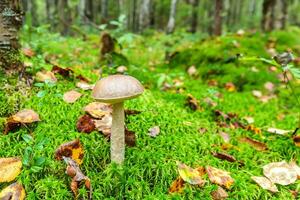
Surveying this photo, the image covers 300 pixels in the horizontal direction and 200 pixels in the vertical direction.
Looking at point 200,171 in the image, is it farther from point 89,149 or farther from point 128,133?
point 89,149

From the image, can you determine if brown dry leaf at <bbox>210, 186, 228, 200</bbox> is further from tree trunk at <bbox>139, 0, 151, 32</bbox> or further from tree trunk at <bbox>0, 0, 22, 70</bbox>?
tree trunk at <bbox>139, 0, 151, 32</bbox>

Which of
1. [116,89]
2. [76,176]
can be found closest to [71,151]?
[76,176]

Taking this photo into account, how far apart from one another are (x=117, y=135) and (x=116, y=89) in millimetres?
479

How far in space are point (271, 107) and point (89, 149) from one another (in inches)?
113

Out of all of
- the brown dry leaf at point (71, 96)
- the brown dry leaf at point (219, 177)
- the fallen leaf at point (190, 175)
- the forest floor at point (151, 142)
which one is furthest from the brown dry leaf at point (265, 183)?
the brown dry leaf at point (71, 96)

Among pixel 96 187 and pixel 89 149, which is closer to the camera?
pixel 96 187

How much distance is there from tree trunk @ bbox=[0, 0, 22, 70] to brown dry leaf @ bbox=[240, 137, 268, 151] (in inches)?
87.4

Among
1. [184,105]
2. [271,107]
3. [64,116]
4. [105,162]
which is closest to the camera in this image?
[105,162]

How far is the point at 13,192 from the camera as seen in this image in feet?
7.18

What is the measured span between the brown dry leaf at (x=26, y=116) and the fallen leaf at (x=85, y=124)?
0.33 metres

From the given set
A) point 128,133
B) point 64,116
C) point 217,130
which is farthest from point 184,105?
point 64,116

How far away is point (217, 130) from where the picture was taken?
328 centimetres

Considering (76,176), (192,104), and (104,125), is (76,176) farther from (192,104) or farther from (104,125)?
(192,104)

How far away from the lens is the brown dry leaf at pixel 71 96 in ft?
9.83
